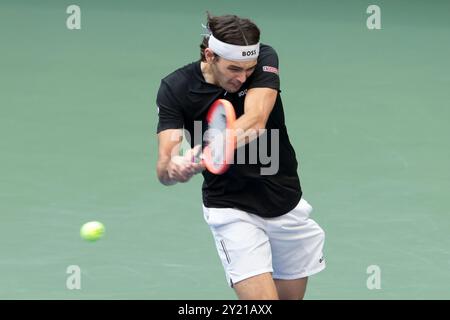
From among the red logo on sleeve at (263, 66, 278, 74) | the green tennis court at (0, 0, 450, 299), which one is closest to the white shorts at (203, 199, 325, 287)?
the red logo on sleeve at (263, 66, 278, 74)

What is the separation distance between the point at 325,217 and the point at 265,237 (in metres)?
2.76

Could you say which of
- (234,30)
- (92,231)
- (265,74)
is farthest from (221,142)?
(92,231)

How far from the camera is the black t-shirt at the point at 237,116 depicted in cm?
717

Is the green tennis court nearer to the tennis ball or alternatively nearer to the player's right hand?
the tennis ball

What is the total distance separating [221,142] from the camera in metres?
6.90

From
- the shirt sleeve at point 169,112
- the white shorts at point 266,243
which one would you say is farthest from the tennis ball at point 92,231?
the shirt sleeve at point 169,112

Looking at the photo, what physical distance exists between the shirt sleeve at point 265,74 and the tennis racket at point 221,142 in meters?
0.26

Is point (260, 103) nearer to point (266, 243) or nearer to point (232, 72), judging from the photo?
point (232, 72)

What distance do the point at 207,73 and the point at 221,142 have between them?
58 cm

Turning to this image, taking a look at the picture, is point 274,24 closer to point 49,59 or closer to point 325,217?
point 49,59

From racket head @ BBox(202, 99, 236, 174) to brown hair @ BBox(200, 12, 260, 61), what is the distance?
1.25 ft

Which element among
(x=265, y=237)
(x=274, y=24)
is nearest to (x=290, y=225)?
(x=265, y=237)

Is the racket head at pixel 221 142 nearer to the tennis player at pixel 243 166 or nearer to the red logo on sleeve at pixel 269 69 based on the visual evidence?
the tennis player at pixel 243 166

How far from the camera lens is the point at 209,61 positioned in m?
7.14
